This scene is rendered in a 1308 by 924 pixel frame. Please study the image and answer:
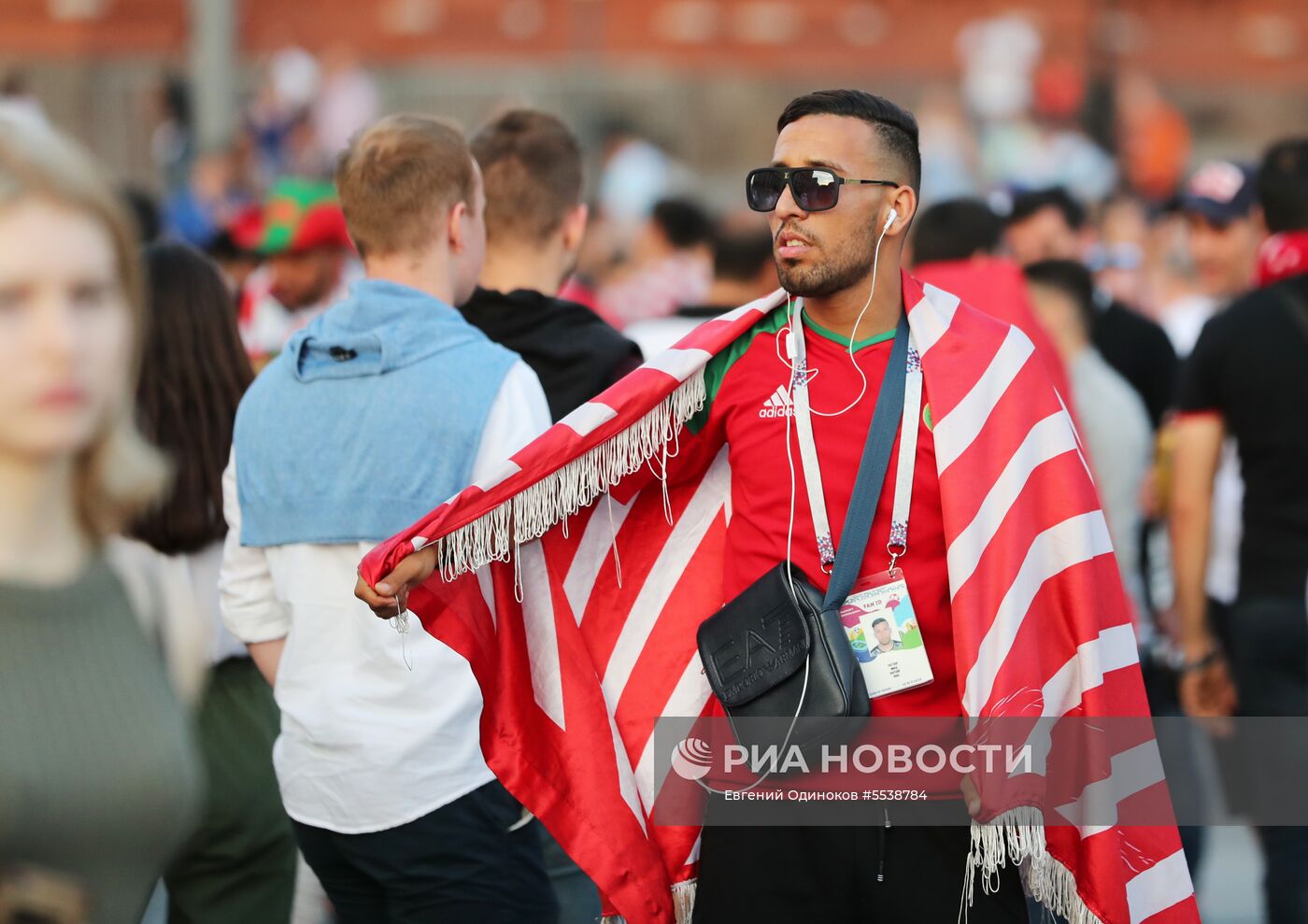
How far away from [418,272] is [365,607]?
79 centimetres

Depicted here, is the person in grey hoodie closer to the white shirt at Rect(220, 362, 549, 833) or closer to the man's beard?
the white shirt at Rect(220, 362, 549, 833)

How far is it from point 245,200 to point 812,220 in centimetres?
922

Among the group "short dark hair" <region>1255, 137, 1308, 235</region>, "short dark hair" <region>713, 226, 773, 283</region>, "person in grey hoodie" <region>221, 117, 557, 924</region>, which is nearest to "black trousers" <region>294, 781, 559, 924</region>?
"person in grey hoodie" <region>221, 117, 557, 924</region>

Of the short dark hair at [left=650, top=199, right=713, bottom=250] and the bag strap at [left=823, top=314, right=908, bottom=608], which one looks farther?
the short dark hair at [left=650, top=199, right=713, bottom=250]

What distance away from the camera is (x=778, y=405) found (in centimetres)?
348

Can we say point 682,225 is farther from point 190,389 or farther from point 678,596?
point 678,596

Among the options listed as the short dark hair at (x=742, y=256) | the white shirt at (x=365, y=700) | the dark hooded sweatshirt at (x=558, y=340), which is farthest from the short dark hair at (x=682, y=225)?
the white shirt at (x=365, y=700)

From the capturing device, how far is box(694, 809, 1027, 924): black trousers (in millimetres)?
3285

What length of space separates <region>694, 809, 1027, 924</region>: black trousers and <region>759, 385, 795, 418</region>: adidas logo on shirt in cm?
83

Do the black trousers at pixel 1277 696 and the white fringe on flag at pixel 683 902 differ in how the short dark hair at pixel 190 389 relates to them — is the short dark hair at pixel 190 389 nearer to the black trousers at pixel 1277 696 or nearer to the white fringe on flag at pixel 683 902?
the white fringe on flag at pixel 683 902

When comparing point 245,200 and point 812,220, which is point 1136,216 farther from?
point 812,220

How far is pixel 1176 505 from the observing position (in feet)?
17.4

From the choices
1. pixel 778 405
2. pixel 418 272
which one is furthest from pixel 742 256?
pixel 778 405

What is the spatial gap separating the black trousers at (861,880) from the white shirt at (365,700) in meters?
0.68
